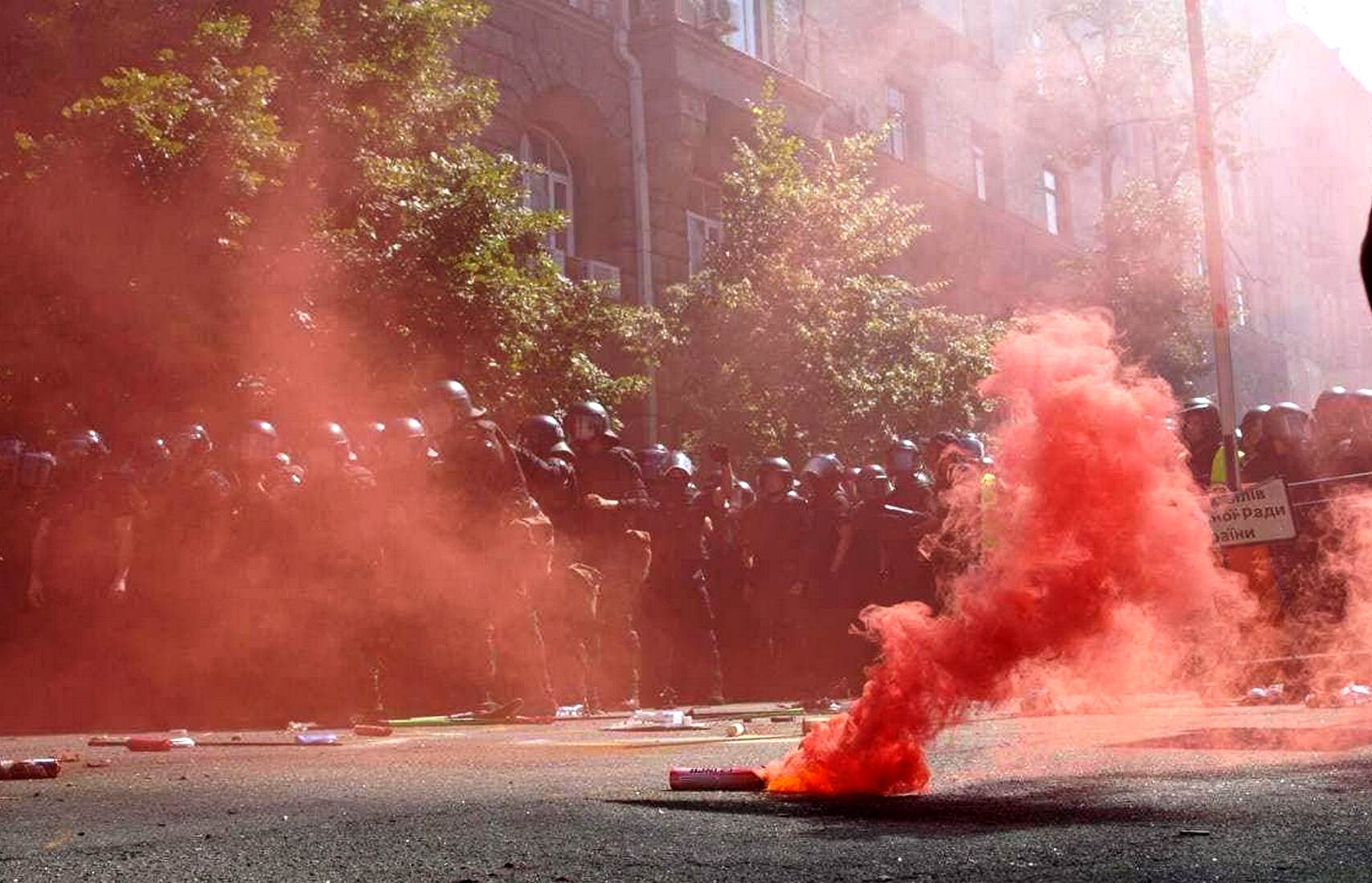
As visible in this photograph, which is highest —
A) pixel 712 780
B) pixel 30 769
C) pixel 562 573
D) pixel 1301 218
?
pixel 1301 218

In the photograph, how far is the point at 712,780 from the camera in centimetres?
657

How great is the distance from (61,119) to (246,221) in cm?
168

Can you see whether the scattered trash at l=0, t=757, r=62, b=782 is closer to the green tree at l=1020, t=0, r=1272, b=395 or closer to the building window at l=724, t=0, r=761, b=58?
the building window at l=724, t=0, r=761, b=58

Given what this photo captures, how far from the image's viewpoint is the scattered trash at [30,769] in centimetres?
763

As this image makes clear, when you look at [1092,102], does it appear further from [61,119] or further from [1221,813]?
[1221,813]

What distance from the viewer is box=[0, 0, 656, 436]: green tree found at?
1222 centimetres

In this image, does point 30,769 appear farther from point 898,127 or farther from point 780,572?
point 898,127

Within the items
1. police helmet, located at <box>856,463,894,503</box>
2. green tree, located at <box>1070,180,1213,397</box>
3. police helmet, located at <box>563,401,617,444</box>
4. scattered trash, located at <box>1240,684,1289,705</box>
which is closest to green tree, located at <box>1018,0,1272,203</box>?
green tree, located at <box>1070,180,1213,397</box>

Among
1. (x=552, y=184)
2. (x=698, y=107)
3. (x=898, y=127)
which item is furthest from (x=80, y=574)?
(x=898, y=127)

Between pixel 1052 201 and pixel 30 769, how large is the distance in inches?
1531

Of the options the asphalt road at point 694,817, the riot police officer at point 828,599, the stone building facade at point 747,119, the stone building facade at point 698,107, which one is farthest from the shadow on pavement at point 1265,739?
the stone building facade at point 698,107

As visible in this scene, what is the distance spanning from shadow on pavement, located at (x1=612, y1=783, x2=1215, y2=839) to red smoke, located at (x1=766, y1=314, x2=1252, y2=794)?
10.3 inches

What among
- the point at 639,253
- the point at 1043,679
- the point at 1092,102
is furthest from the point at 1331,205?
the point at 1043,679

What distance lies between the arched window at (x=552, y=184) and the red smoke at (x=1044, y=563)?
17364 millimetres
